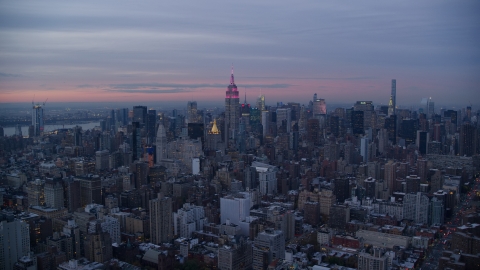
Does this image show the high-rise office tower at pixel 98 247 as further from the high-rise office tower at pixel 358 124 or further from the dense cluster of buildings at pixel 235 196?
the high-rise office tower at pixel 358 124

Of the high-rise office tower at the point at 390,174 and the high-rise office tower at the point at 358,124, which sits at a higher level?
the high-rise office tower at the point at 358,124

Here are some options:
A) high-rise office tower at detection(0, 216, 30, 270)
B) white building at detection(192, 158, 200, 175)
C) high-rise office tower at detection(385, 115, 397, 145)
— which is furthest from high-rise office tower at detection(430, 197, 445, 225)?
high-rise office tower at detection(0, 216, 30, 270)

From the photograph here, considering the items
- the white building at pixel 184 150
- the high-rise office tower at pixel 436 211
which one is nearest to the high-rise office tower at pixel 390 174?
the high-rise office tower at pixel 436 211

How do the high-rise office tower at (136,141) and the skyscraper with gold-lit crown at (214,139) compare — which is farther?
the skyscraper with gold-lit crown at (214,139)

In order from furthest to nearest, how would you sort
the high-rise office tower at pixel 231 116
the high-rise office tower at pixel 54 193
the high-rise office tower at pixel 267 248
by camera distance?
the high-rise office tower at pixel 231 116, the high-rise office tower at pixel 54 193, the high-rise office tower at pixel 267 248

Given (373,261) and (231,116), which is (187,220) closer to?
(373,261)

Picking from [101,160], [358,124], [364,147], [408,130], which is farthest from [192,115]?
[408,130]

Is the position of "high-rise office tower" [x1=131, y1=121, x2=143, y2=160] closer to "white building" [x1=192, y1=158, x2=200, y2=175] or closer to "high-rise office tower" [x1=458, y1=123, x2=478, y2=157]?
"white building" [x1=192, y1=158, x2=200, y2=175]
